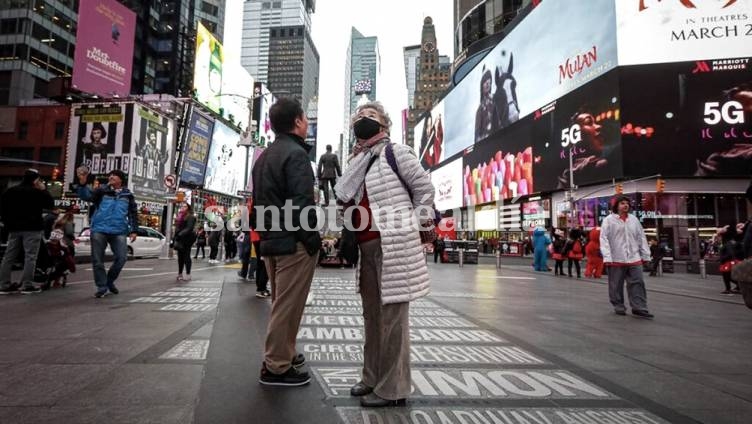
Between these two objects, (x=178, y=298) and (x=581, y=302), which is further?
(x=581, y=302)

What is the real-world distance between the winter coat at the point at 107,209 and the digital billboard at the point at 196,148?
37788 millimetres

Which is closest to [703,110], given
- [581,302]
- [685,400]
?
[581,302]

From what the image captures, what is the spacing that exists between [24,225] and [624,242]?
9.33m

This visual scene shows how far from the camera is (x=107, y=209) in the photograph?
20.8 ft

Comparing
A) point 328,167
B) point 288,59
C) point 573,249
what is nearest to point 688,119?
point 573,249

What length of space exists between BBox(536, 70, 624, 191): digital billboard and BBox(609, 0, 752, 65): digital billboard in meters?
2.64

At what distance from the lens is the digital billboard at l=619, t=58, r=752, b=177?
26281 millimetres

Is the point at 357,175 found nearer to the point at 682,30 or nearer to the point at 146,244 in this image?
the point at 146,244

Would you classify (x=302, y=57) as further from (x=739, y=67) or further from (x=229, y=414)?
(x=229, y=414)

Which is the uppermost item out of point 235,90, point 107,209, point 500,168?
point 235,90

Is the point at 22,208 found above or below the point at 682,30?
below

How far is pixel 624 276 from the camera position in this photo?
648cm

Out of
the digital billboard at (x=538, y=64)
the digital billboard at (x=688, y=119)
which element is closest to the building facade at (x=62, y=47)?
the digital billboard at (x=538, y=64)

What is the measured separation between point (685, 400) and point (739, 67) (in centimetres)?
3364
